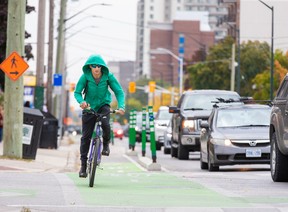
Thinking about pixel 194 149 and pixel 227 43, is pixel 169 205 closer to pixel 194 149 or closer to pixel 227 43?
pixel 194 149

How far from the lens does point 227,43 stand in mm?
100000

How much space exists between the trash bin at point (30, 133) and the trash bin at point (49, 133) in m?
13.4

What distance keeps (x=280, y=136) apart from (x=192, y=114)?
1317cm

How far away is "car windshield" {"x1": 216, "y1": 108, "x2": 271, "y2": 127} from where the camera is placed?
24422 mm

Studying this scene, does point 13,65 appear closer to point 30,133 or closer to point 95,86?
point 30,133

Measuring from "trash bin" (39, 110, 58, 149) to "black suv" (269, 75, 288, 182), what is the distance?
23.9 m

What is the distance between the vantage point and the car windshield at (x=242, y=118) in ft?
80.1

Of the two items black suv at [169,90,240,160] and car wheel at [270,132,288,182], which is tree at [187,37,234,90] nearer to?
black suv at [169,90,240,160]

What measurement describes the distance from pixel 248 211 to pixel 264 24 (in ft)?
187

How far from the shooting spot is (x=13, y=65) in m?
24.7

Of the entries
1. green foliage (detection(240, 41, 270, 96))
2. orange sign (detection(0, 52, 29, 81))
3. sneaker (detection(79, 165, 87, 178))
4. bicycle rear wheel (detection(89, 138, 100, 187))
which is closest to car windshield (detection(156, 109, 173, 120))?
orange sign (detection(0, 52, 29, 81))

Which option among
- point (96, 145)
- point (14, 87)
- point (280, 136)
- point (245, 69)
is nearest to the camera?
point (96, 145)

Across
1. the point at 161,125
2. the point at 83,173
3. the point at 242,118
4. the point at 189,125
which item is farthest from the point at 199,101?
the point at 83,173

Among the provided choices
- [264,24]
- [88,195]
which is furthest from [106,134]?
[264,24]
